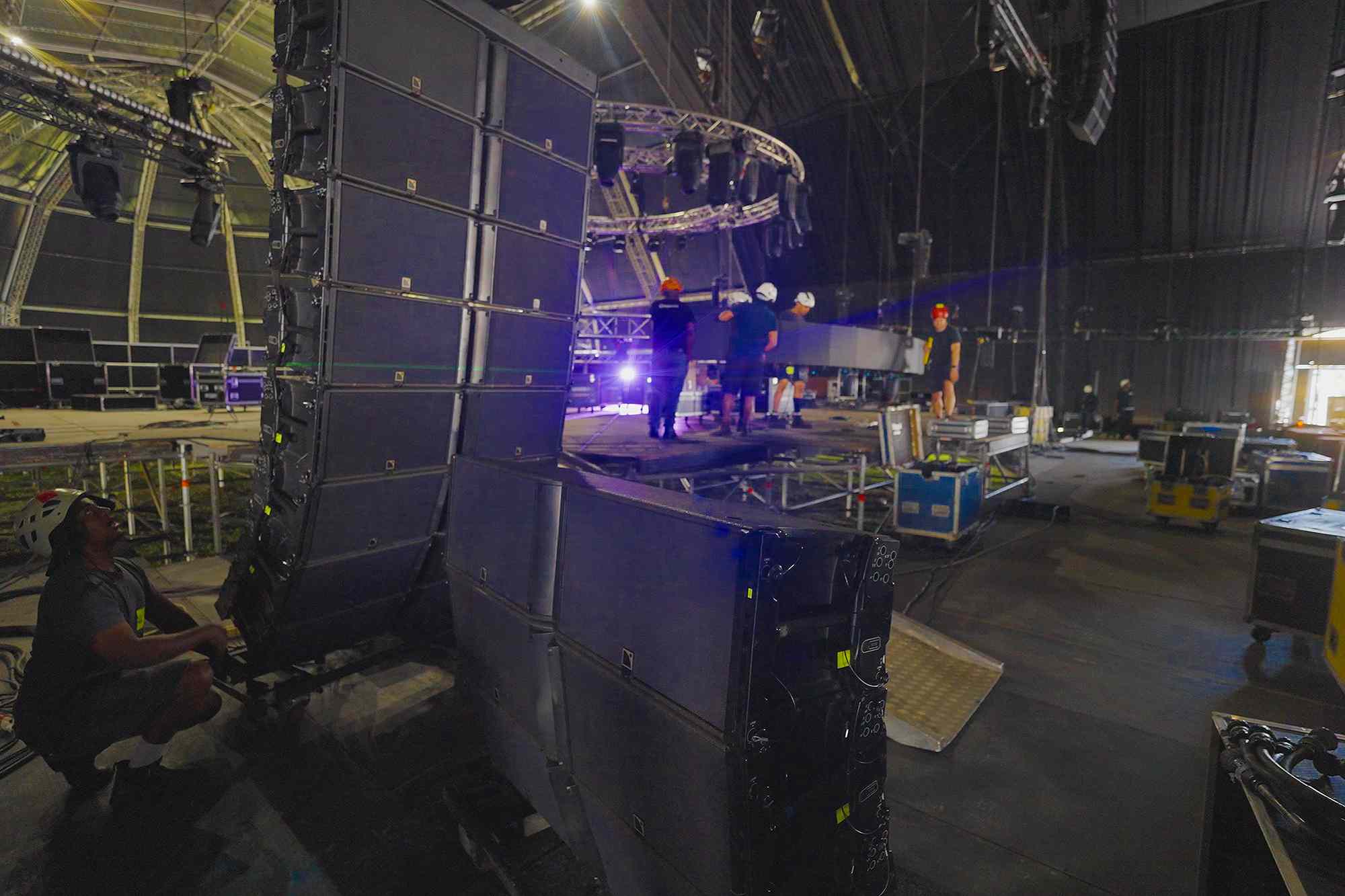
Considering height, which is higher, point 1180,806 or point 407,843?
point 1180,806

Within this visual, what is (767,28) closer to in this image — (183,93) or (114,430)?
(183,93)

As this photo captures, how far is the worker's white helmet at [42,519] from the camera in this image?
4699mm

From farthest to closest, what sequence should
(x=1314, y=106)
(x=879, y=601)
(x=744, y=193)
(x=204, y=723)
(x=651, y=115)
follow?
1. (x=1314, y=106)
2. (x=744, y=193)
3. (x=651, y=115)
4. (x=204, y=723)
5. (x=879, y=601)

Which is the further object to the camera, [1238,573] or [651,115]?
[651,115]

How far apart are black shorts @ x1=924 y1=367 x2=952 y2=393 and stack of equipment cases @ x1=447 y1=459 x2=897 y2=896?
22.0m

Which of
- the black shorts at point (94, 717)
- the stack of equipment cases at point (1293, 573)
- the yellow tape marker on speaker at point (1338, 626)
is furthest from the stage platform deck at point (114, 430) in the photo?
the stack of equipment cases at point (1293, 573)

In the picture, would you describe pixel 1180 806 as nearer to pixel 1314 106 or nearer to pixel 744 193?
pixel 744 193

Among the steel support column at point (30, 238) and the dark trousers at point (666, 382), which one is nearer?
the dark trousers at point (666, 382)

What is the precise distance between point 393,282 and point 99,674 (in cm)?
219

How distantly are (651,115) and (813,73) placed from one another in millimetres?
9322

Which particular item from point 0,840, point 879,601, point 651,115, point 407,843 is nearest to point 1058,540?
point 879,601

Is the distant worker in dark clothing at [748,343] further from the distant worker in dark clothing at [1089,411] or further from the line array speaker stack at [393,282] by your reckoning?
the distant worker in dark clothing at [1089,411]

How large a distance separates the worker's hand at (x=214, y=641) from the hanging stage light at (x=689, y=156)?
10237mm

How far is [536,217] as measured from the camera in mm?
3689
